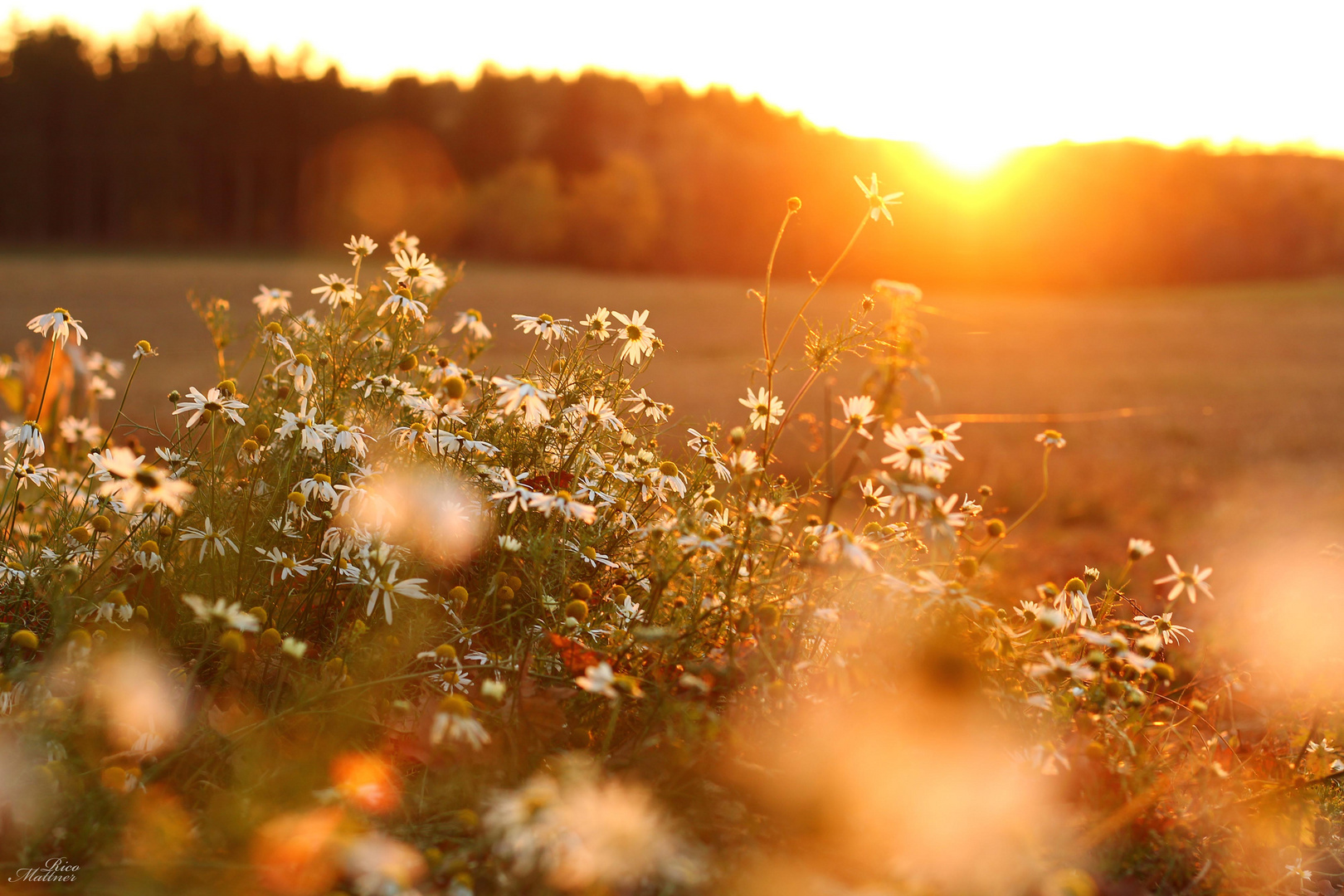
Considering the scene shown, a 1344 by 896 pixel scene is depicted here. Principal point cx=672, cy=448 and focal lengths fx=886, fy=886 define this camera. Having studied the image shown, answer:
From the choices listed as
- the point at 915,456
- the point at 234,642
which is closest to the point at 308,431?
the point at 234,642

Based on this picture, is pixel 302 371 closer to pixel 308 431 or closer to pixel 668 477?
pixel 308 431

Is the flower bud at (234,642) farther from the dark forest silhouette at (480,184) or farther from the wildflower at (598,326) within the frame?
the dark forest silhouette at (480,184)

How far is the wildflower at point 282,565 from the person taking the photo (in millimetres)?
2223

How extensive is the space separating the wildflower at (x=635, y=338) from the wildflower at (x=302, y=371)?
923 millimetres

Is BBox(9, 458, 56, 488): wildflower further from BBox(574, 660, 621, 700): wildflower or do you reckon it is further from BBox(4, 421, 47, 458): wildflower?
BBox(574, 660, 621, 700): wildflower

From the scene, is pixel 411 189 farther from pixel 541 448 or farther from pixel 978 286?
pixel 541 448

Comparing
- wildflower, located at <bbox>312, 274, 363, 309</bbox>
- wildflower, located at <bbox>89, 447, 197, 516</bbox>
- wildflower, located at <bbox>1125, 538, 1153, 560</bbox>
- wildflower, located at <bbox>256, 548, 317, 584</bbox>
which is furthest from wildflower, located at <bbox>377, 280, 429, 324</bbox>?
wildflower, located at <bbox>1125, 538, 1153, 560</bbox>

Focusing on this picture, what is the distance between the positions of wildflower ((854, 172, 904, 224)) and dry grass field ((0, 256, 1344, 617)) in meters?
0.33

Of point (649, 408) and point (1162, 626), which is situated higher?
point (649, 408)

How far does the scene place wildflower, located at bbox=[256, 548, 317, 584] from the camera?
2.22 meters

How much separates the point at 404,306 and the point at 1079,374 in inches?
730

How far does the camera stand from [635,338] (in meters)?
2.83

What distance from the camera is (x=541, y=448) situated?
2732 mm

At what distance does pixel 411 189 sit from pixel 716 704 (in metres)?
58.3
